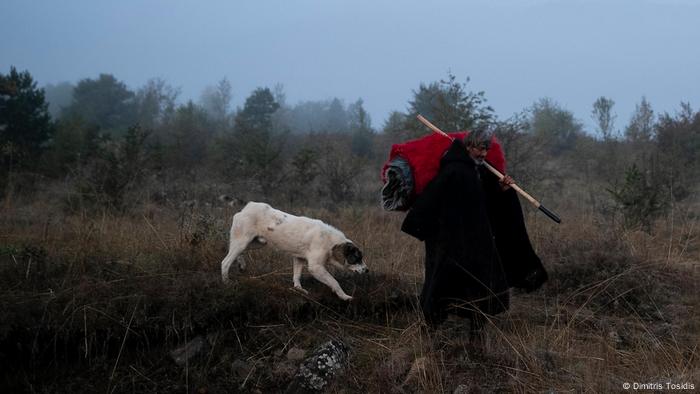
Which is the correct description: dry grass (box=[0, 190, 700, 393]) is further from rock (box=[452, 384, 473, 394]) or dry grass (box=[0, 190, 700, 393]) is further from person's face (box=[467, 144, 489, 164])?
person's face (box=[467, 144, 489, 164])

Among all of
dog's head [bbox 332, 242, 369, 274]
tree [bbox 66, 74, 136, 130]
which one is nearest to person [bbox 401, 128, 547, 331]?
dog's head [bbox 332, 242, 369, 274]

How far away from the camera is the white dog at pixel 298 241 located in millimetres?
→ 5227

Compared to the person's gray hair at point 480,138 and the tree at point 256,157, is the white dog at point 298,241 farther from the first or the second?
the tree at point 256,157

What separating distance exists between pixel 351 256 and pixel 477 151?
164 cm

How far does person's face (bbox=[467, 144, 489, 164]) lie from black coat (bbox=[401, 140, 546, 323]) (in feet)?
0.21

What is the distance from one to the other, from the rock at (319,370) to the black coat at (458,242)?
0.84 m

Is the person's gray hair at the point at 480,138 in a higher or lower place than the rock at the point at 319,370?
higher

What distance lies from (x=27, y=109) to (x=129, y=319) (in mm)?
15063

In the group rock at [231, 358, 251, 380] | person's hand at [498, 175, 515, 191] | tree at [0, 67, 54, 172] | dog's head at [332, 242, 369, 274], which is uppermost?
tree at [0, 67, 54, 172]

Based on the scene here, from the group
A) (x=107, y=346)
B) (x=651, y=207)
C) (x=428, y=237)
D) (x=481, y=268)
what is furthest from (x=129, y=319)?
(x=651, y=207)

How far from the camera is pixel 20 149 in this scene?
49.9ft

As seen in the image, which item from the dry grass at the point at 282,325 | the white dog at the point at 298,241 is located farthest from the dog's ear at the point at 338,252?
the dry grass at the point at 282,325

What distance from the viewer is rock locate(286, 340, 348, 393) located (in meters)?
4.42

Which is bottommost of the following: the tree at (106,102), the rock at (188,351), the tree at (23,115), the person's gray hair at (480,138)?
the rock at (188,351)
